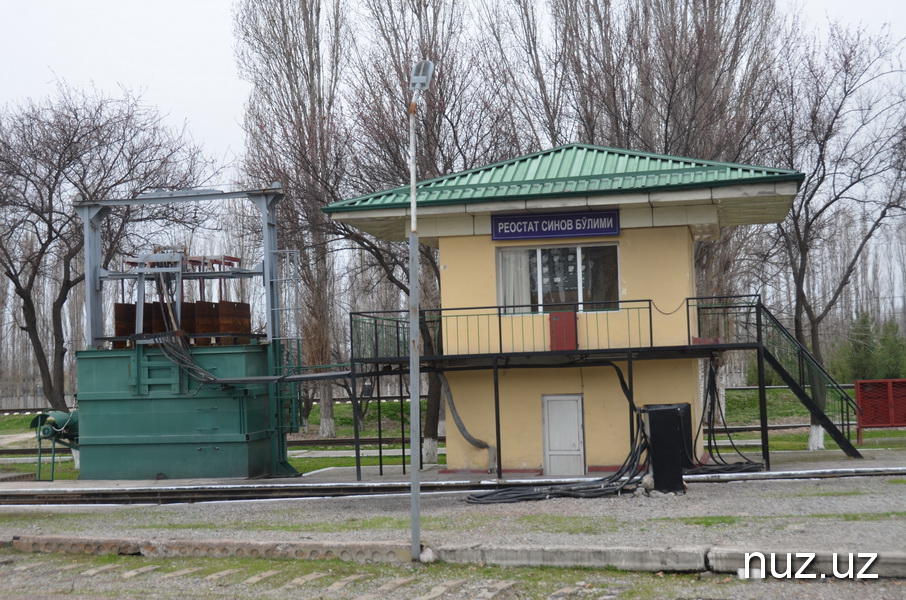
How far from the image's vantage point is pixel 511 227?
19.8 meters

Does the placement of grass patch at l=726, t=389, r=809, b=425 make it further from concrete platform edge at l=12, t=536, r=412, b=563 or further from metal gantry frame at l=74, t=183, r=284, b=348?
concrete platform edge at l=12, t=536, r=412, b=563

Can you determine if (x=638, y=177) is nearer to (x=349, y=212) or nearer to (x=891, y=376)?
(x=349, y=212)

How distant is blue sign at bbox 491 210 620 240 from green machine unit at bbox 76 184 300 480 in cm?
552

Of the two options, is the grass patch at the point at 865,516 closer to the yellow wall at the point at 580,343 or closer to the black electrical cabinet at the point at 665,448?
the black electrical cabinet at the point at 665,448

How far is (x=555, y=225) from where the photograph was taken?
19672 mm

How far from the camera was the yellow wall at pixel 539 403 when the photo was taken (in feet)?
64.5

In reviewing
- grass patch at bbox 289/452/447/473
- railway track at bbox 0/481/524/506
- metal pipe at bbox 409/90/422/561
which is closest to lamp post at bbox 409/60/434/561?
metal pipe at bbox 409/90/422/561

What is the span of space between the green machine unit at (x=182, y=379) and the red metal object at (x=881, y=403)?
12.6m

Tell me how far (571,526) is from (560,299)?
8.25m

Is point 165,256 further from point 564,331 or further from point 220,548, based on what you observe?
point 220,548

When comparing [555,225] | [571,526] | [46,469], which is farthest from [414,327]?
[46,469]

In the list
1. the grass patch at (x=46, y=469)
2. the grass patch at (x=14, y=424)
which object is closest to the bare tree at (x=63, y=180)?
the grass patch at (x=46, y=469)

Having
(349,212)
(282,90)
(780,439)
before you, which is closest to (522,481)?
(349,212)

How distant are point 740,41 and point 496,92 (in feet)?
26.8
